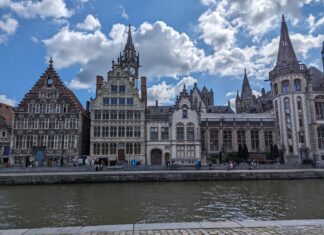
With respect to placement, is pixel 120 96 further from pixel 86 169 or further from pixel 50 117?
pixel 86 169

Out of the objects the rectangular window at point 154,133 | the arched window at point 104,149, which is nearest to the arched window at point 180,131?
the rectangular window at point 154,133

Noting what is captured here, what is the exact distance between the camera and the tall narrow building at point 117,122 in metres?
52.2

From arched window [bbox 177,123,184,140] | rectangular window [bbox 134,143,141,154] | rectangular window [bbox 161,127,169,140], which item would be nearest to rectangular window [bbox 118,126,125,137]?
rectangular window [bbox 134,143,141,154]

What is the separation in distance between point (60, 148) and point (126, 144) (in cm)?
1277

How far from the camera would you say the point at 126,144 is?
5288 centimetres

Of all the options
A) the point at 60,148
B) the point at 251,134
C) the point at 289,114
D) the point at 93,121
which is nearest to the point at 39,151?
the point at 60,148

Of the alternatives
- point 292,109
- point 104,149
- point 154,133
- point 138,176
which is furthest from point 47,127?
point 292,109

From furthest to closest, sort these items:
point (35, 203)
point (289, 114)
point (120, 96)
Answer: point (289, 114) < point (120, 96) < point (35, 203)

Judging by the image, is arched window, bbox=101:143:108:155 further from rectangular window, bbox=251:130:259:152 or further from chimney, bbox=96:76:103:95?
rectangular window, bbox=251:130:259:152

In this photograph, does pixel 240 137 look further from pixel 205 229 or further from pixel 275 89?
pixel 205 229

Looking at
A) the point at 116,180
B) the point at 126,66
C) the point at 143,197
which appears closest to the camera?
the point at 143,197

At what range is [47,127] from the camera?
5144 centimetres

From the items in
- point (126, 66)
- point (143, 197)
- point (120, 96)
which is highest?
point (126, 66)

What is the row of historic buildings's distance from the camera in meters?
51.2
